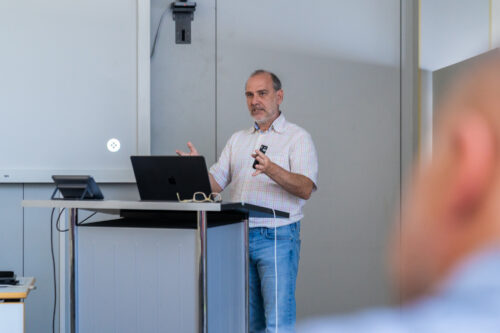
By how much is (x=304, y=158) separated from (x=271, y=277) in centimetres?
58

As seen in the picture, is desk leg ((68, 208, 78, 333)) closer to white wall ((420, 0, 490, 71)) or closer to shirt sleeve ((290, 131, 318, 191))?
shirt sleeve ((290, 131, 318, 191))

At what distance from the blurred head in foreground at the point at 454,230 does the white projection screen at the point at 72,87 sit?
70.7 inches

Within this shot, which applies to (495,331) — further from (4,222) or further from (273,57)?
(4,222)

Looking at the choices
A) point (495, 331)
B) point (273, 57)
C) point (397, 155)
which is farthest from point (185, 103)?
point (495, 331)

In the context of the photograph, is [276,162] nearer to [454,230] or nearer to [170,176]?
[170,176]

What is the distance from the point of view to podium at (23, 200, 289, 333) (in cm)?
204

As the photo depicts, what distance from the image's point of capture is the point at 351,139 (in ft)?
13.0

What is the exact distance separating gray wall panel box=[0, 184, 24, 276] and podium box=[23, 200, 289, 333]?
149 cm

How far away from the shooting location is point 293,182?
8.48ft

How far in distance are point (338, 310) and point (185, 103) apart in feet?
5.69

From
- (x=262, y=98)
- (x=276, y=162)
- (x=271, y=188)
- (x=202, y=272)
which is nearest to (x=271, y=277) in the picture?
(x=271, y=188)

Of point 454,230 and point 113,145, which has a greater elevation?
point 113,145

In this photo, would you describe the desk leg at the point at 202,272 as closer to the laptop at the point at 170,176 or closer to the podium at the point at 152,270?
the podium at the point at 152,270

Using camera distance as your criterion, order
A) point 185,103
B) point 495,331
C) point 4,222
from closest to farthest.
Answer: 1. point 495,331
2. point 4,222
3. point 185,103
